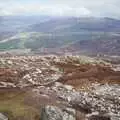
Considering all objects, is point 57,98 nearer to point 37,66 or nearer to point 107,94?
point 107,94

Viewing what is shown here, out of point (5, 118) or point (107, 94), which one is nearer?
point (5, 118)

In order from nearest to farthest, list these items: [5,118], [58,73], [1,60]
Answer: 1. [5,118]
2. [58,73]
3. [1,60]

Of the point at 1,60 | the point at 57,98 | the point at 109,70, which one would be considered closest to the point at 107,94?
the point at 57,98

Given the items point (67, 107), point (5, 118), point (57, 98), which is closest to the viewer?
point (5, 118)

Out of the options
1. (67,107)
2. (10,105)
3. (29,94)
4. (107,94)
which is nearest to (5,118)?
(10,105)

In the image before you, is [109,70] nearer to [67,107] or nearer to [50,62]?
[50,62]

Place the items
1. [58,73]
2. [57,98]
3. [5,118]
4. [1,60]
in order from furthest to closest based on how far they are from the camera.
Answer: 1. [1,60]
2. [58,73]
3. [57,98]
4. [5,118]
